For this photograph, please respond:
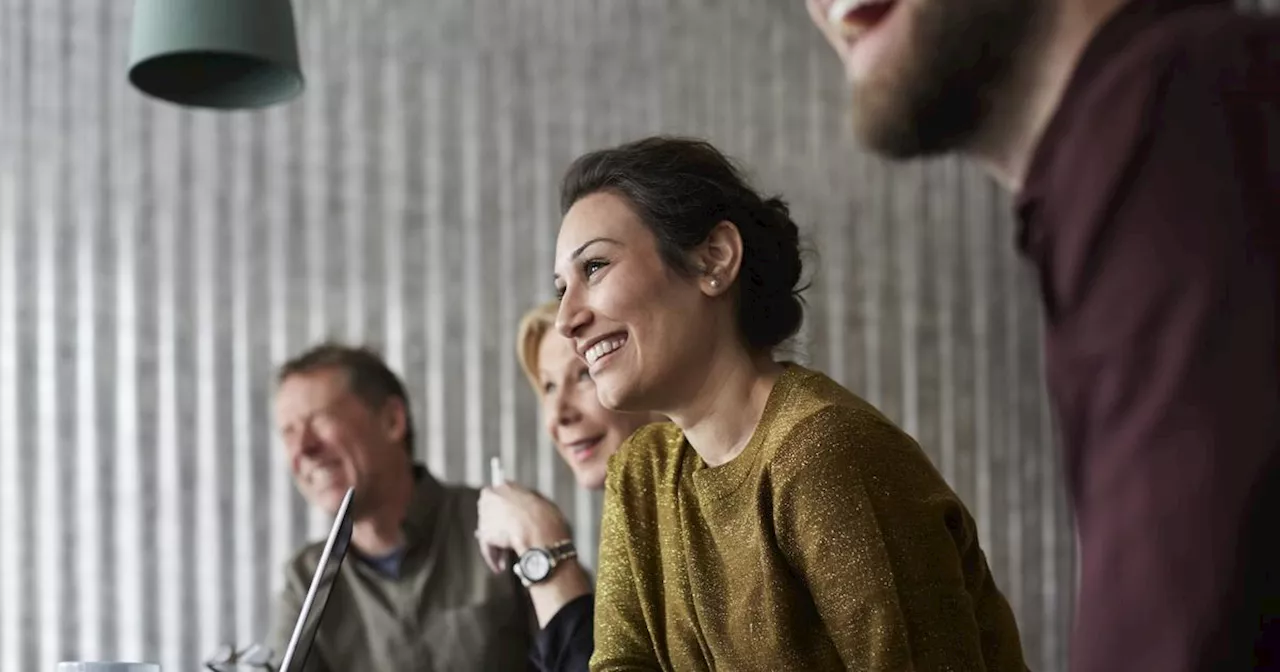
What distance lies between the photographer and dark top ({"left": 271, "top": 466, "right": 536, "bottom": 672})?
2.61 m

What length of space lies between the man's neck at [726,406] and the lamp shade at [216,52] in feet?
3.31

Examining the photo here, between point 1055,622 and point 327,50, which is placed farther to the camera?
point 1055,622

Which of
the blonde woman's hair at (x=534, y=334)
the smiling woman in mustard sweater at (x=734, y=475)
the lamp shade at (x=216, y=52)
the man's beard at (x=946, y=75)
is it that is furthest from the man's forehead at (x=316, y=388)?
the man's beard at (x=946, y=75)

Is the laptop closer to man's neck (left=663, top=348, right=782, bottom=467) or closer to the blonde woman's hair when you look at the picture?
man's neck (left=663, top=348, right=782, bottom=467)

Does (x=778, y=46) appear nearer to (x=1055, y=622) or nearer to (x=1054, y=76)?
(x=1055, y=622)

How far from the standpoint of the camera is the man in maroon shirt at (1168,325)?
59 cm

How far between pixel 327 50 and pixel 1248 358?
3.63 meters

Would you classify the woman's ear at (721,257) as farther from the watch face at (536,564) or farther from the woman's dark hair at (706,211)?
the watch face at (536,564)

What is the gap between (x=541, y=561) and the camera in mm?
2141

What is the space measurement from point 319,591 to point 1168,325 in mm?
1349

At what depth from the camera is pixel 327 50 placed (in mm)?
3975

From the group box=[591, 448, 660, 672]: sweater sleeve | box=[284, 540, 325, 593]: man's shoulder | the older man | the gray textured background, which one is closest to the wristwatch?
box=[591, 448, 660, 672]: sweater sleeve

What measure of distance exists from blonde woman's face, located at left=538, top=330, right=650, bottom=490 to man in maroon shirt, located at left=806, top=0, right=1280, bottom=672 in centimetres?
191

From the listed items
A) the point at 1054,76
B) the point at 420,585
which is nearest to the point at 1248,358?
the point at 1054,76
